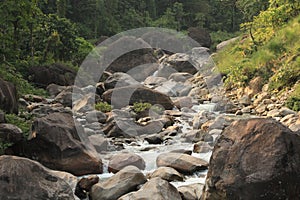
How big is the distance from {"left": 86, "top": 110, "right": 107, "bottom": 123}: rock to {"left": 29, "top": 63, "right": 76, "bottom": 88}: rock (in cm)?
783

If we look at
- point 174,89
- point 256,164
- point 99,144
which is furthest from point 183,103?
point 256,164

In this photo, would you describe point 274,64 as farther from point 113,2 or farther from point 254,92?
point 113,2

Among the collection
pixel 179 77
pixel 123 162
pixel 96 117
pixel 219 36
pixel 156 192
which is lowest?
pixel 219 36

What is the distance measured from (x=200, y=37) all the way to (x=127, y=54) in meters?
11.7

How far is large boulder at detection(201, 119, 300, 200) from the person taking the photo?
5383mm

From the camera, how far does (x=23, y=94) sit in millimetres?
16328

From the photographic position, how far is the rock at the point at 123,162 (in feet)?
26.6

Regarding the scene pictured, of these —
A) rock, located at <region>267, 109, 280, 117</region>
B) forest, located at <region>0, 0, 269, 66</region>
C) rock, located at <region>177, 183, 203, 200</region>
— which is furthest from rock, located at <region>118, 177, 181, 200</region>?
forest, located at <region>0, 0, 269, 66</region>

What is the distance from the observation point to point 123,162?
26.8ft

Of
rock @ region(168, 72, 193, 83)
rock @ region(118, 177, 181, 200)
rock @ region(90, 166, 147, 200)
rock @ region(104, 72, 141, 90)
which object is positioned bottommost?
rock @ region(168, 72, 193, 83)

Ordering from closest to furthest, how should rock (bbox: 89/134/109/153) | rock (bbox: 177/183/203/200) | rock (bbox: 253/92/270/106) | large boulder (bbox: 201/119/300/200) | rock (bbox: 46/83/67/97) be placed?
large boulder (bbox: 201/119/300/200)
rock (bbox: 177/183/203/200)
rock (bbox: 89/134/109/153)
rock (bbox: 253/92/270/106)
rock (bbox: 46/83/67/97)

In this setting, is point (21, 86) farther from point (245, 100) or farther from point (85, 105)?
point (245, 100)

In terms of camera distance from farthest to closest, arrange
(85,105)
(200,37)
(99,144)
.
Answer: (200,37) < (85,105) < (99,144)

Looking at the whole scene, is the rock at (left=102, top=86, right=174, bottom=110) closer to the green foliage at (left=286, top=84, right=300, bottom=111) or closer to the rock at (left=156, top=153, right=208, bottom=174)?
the green foliage at (left=286, top=84, right=300, bottom=111)
